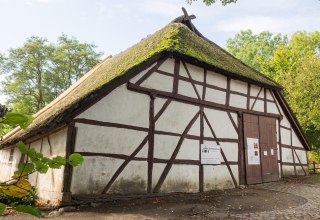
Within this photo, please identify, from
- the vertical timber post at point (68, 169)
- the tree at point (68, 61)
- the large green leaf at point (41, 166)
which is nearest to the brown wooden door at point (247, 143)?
the vertical timber post at point (68, 169)

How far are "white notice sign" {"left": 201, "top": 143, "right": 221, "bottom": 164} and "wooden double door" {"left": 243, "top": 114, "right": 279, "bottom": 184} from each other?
5.81ft

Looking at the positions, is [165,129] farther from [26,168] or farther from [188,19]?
[26,168]

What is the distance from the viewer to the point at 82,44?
31156mm

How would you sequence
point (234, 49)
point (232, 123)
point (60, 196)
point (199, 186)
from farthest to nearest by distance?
point (234, 49) < point (232, 123) < point (199, 186) < point (60, 196)

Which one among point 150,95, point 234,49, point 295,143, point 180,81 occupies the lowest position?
point 295,143

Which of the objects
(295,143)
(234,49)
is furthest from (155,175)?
(234,49)

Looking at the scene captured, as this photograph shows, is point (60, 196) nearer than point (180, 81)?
Yes

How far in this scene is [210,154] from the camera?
10.0m

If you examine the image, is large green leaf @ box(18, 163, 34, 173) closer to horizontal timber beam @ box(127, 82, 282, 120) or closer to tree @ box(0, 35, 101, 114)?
horizontal timber beam @ box(127, 82, 282, 120)

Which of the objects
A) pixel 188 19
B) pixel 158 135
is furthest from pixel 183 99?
A: pixel 188 19

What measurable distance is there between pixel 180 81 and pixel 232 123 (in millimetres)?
2964

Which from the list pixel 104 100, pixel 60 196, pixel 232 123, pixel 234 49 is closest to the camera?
pixel 60 196

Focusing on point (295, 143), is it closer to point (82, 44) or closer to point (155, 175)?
point (155, 175)

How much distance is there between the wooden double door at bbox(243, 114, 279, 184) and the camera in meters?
11.5
